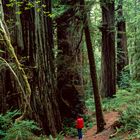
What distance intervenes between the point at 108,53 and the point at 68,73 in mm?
3448

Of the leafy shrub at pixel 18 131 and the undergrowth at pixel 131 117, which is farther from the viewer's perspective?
the undergrowth at pixel 131 117

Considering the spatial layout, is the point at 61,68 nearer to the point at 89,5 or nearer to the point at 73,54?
the point at 73,54

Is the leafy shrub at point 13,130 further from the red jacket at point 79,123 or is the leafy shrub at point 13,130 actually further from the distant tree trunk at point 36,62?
the distant tree trunk at point 36,62

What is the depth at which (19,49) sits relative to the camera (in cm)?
904

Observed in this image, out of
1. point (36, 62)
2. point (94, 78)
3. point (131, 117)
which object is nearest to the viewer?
point (131, 117)

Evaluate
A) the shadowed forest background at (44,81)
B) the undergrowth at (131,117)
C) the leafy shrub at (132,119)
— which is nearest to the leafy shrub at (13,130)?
the shadowed forest background at (44,81)

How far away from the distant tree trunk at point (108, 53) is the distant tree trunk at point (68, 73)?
8.27 feet

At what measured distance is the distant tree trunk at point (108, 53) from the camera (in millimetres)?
14258

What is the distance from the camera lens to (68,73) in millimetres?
12109

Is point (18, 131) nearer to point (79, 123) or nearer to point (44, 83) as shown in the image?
point (79, 123)

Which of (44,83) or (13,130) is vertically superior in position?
(44,83)

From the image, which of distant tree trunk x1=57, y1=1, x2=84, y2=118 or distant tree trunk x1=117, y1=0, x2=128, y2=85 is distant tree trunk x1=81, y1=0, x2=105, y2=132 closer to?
distant tree trunk x1=57, y1=1, x2=84, y2=118

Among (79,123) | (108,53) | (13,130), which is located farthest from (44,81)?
(108,53)

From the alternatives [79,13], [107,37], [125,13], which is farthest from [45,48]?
[125,13]
